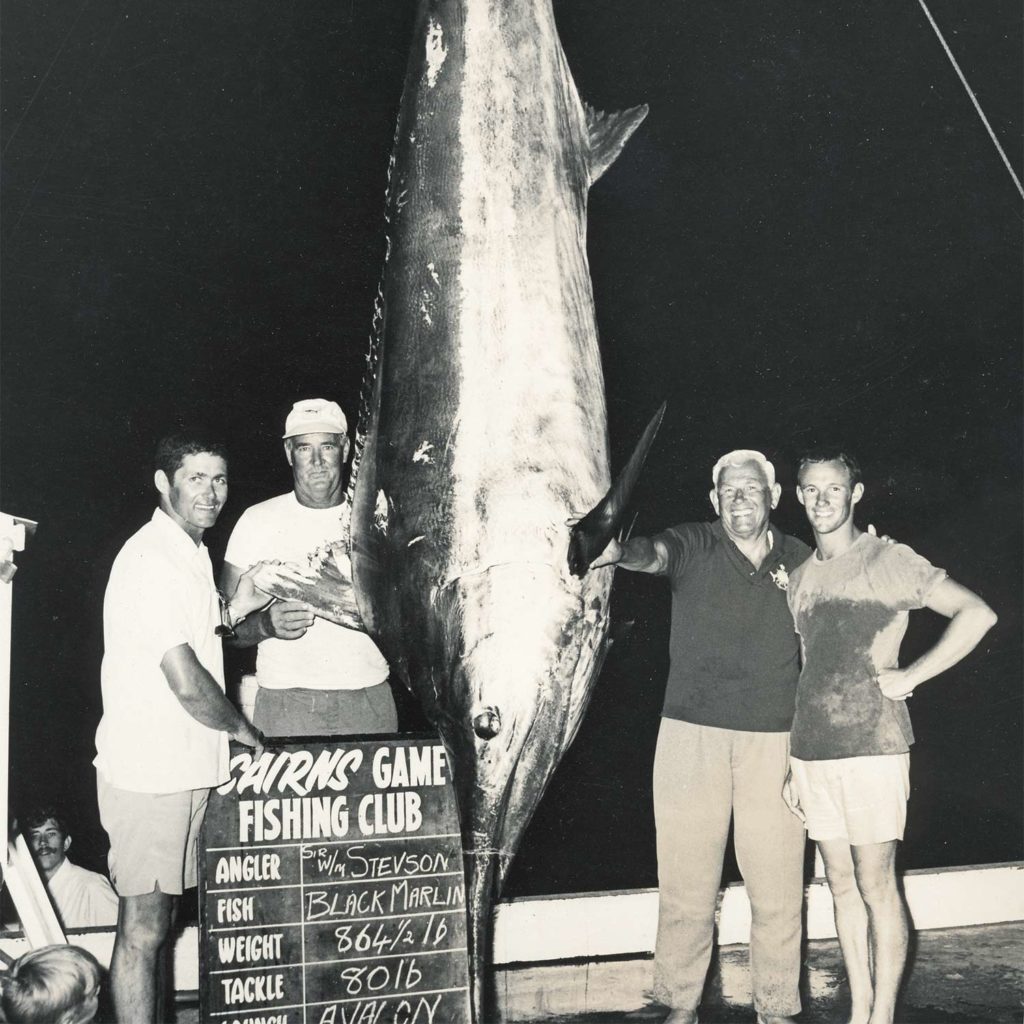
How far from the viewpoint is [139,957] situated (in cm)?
183

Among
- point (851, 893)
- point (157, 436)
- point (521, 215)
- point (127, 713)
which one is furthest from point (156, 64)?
point (851, 893)

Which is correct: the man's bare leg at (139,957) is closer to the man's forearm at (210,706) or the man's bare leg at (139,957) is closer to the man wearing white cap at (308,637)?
the man's forearm at (210,706)

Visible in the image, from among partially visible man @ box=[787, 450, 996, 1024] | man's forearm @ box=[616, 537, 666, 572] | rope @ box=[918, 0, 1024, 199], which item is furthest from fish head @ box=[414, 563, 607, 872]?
rope @ box=[918, 0, 1024, 199]

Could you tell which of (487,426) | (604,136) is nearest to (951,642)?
(487,426)

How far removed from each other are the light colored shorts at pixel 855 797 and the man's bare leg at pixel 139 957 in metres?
1.30

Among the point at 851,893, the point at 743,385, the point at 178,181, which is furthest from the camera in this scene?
the point at 743,385

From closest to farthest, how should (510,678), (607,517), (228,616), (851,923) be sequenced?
(607,517)
(510,678)
(851,923)
(228,616)

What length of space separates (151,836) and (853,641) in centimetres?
148

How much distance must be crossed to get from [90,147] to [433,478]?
122cm

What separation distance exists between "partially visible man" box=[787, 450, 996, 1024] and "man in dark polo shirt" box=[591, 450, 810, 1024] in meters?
0.06

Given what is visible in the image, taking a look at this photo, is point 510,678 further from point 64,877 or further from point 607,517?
point 64,877

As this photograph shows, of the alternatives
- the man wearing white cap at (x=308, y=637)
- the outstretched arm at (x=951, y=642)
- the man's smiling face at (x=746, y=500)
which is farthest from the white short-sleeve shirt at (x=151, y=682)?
the outstretched arm at (x=951, y=642)

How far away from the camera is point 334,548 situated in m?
2.07

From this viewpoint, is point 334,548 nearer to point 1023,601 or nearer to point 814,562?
point 814,562
